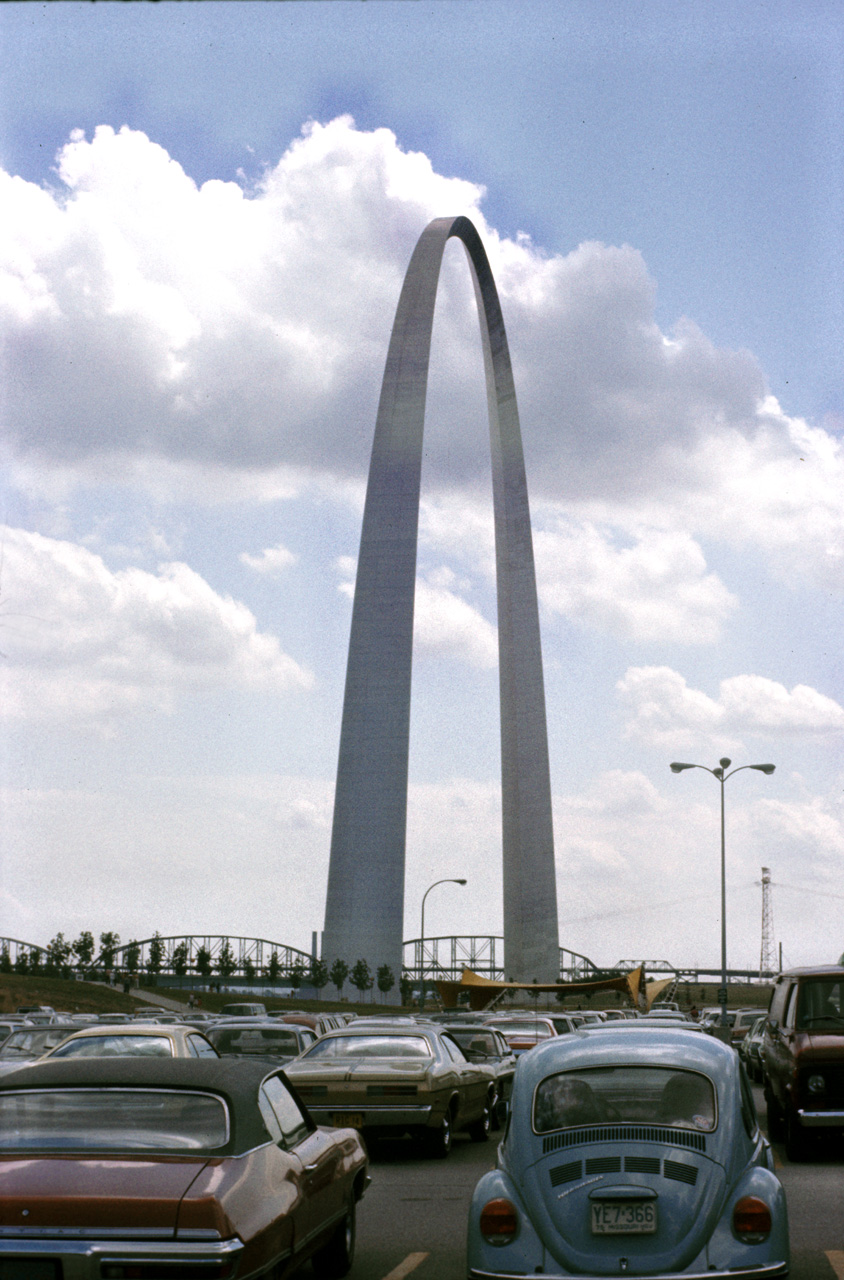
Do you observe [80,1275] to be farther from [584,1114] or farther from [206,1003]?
[206,1003]

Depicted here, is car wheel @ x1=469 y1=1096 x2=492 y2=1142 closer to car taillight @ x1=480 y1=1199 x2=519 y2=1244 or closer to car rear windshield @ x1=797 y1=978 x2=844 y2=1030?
car rear windshield @ x1=797 y1=978 x2=844 y2=1030

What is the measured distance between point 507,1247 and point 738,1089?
1.63 m

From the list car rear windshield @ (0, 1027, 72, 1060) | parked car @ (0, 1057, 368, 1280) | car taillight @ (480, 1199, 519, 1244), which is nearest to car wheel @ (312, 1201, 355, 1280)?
parked car @ (0, 1057, 368, 1280)

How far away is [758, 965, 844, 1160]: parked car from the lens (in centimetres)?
1502

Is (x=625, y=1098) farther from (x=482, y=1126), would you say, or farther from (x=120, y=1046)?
(x=482, y=1126)

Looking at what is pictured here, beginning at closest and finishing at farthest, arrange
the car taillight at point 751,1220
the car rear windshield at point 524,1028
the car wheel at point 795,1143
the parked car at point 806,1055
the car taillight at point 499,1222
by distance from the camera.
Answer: the car taillight at point 751,1220 < the car taillight at point 499,1222 < the parked car at point 806,1055 < the car wheel at point 795,1143 < the car rear windshield at point 524,1028

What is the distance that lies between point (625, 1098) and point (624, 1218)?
830mm

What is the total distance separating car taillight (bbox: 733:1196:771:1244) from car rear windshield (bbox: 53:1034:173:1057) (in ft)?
26.5

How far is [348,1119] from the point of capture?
50.3 ft

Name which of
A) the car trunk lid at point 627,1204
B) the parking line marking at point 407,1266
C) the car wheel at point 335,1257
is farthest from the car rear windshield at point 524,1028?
the car trunk lid at point 627,1204

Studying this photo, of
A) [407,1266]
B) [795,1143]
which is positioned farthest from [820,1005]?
[407,1266]

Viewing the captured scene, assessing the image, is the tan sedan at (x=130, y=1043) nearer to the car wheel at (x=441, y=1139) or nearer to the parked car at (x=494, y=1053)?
the car wheel at (x=441, y=1139)

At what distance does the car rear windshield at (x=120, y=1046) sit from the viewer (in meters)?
14.3

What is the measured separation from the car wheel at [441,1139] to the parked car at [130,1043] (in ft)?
9.09
